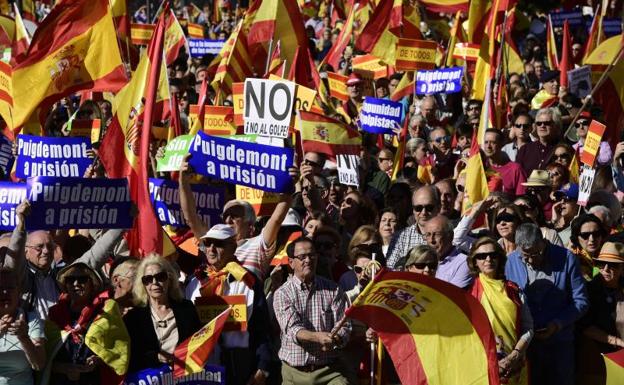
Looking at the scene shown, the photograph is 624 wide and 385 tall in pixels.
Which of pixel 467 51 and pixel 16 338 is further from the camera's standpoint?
pixel 467 51

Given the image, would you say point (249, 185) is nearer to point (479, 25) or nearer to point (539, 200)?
point (539, 200)

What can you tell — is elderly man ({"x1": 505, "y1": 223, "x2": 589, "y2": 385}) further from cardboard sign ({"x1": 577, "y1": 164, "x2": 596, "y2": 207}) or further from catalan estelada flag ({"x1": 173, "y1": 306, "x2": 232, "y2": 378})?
catalan estelada flag ({"x1": 173, "y1": 306, "x2": 232, "y2": 378})

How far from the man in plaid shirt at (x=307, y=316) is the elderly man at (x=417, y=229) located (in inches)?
37.5

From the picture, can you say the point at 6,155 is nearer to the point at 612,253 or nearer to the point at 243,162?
the point at 243,162

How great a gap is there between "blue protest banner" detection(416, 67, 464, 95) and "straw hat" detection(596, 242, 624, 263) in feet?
20.1

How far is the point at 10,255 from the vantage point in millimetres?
8891

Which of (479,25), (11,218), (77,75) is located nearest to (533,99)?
(479,25)

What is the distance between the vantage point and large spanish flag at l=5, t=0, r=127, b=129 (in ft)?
39.2

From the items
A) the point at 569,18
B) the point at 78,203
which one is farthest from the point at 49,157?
the point at 569,18

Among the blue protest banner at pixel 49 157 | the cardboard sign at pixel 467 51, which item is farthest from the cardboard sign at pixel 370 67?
the blue protest banner at pixel 49 157

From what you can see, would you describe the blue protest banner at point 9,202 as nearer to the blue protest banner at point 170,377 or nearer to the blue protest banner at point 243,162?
the blue protest banner at point 243,162

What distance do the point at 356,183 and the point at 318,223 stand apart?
244 centimetres

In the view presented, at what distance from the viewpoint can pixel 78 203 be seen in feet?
31.2

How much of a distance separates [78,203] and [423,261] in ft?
7.40
